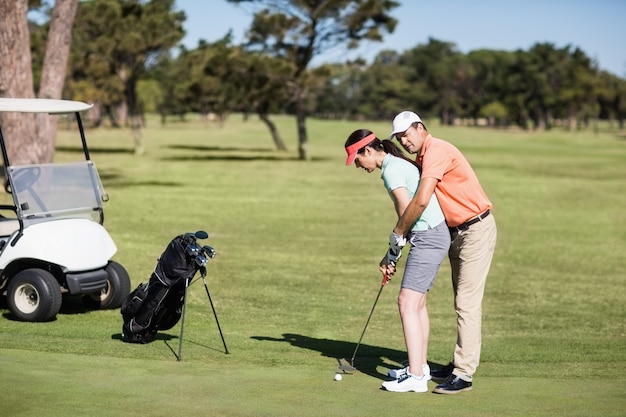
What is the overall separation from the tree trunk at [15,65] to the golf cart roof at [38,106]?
485 inches

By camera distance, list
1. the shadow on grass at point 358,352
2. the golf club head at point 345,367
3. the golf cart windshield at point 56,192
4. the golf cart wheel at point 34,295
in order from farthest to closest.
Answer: the golf cart windshield at point 56,192, the golf cart wheel at point 34,295, the shadow on grass at point 358,352, the golf club head at point 345,367

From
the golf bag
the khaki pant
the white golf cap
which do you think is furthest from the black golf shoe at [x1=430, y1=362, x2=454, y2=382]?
the golf bag

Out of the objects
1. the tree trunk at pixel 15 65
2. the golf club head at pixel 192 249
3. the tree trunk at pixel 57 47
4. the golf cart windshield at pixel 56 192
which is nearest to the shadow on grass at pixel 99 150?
the tree trunk at pixel 57 47

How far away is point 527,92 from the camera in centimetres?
13475

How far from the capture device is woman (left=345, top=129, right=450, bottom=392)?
21.5ft

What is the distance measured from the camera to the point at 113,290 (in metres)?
10.1

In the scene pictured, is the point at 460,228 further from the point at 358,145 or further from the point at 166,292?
the point at 166,292

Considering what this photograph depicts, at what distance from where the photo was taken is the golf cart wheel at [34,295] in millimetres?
9172

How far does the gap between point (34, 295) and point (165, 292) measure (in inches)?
72.9

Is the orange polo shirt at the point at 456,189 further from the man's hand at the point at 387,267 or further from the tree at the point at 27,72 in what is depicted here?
the tree at the point at 27,72

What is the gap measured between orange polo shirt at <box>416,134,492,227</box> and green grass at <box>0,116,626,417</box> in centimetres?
118

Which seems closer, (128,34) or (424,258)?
(424,258)

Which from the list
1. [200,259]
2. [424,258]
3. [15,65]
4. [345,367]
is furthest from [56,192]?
[15,65]

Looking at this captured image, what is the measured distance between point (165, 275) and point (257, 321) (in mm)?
2603
